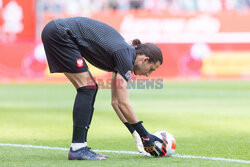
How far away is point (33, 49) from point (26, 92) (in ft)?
18.3

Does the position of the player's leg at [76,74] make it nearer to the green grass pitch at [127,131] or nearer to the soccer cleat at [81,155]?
the soccer cleat at [81,155]

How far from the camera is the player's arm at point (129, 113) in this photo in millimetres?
5301

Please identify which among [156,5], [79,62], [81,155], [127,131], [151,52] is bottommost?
[127,131]

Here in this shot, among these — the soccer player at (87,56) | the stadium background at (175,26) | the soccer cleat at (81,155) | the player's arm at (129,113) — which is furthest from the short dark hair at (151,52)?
the stadium background at (175,26)

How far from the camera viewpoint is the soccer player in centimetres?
541

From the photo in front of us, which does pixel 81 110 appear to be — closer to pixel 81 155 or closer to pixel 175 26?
pixel 81 155

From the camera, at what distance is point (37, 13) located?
2602 centimetres

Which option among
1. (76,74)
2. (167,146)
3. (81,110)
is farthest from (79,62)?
(167,146)

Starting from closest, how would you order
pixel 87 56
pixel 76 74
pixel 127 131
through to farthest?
pixel 76 74, pixel 87 56, pixel 127 131

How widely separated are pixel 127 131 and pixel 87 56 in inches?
109

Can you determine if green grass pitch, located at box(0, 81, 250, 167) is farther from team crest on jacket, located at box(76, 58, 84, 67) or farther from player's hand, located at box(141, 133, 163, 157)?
team crest on jacket, located at box(76, 58, 84, 67)

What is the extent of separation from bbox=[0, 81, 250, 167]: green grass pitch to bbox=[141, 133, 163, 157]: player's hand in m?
0.09

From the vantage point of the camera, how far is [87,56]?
5617 mm

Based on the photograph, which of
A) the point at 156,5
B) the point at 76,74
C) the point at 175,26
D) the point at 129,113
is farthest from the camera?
the point at 156,5
